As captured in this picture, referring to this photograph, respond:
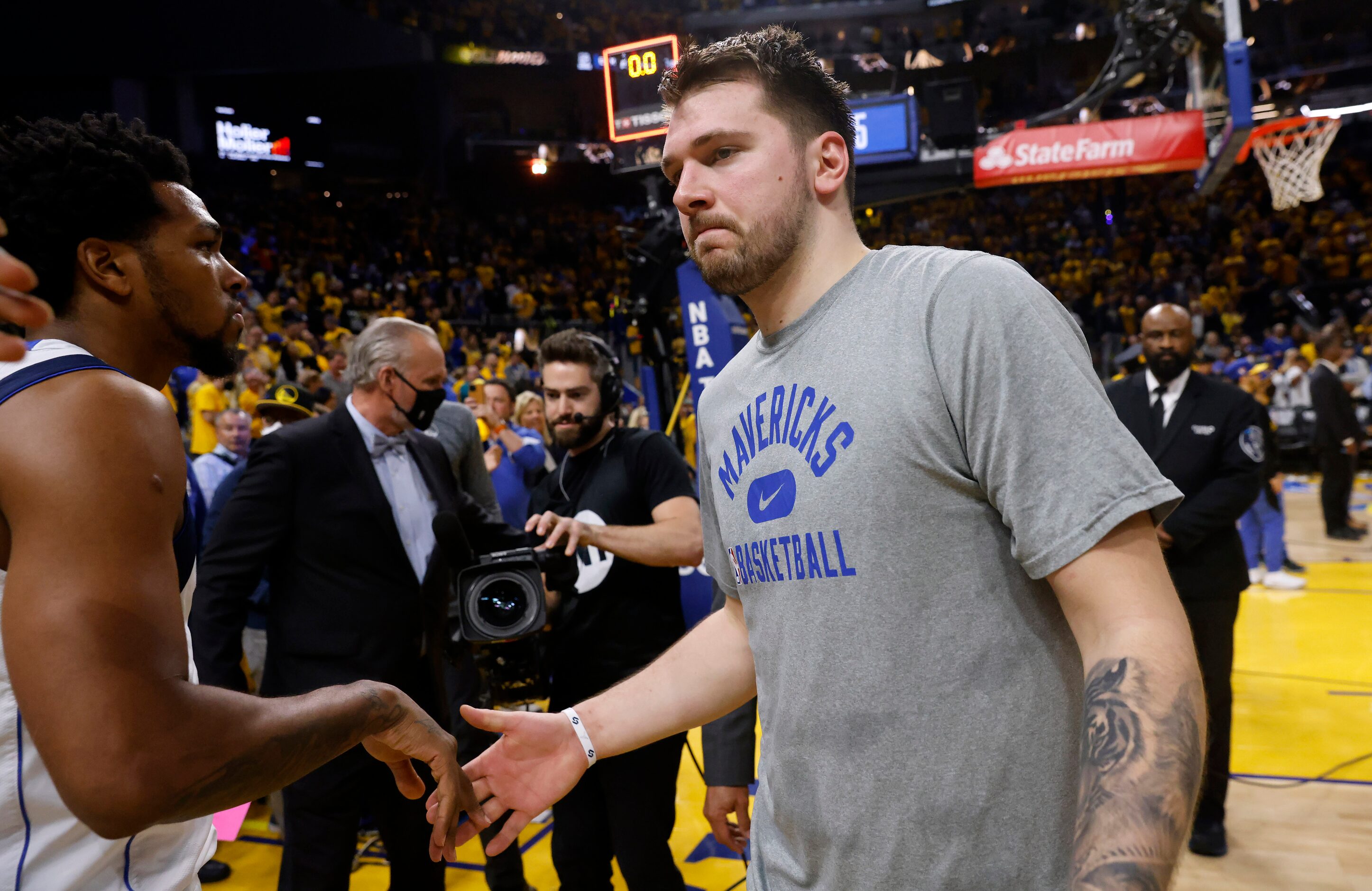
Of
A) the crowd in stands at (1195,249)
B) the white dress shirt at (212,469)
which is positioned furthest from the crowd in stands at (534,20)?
the white dress shirt at (212,469)

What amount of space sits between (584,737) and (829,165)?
1108 millimetres

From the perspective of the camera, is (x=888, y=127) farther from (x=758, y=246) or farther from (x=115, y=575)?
(x=115, y=575)

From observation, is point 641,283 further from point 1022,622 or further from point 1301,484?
point 1301,484

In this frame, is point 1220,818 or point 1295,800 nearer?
point 1220,818

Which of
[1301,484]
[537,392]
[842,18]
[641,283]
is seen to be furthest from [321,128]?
[1301,484]

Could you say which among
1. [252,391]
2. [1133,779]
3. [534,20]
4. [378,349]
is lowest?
[1133,779]

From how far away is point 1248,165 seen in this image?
71.8 ft

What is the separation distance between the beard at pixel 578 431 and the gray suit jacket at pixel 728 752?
1.15 metres

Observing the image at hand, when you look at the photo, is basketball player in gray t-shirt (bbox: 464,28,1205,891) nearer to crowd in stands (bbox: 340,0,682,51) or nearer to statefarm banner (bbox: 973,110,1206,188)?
statefarm banner (bbox: 973,110,1206,188)

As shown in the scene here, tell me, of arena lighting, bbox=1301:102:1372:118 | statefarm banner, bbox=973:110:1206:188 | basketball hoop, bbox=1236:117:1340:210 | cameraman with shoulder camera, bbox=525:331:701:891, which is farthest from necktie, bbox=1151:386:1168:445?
arena lighting, bbox=1301:102:1372:118

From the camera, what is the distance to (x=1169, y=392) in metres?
4.13

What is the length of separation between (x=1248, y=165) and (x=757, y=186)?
997 inches

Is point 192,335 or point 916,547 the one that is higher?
point 192,335

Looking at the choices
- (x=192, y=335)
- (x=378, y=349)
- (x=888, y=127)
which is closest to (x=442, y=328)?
(x=888, y=127)
